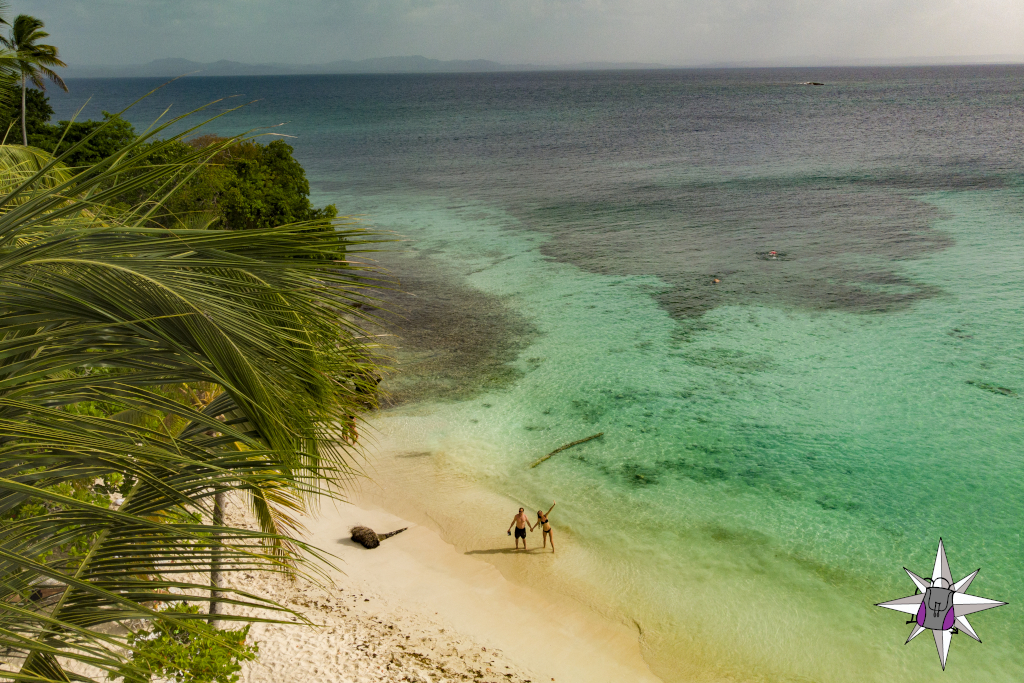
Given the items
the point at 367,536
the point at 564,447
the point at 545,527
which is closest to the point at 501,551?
the point at 545,527

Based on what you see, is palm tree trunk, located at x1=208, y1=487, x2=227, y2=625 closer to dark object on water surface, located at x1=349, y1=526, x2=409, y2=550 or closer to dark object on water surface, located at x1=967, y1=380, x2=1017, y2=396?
dark object on water surface, located at x1=349, y1=526, x2=409, y2=550

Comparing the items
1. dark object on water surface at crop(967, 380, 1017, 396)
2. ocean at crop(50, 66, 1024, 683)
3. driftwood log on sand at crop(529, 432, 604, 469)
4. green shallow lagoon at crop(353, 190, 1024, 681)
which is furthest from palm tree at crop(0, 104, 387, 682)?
dark object on water surface at crop(967, 380, 1017, 396)

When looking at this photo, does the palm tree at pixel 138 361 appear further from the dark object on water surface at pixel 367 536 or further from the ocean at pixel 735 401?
the dark object on water surface at pixel 367 536

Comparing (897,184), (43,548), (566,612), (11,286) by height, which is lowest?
(566,612)

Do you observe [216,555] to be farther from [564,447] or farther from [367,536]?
[564,447]

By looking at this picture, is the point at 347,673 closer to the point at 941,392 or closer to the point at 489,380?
the point at 489,380

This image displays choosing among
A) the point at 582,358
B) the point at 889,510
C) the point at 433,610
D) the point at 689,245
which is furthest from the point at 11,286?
the point at 689,245
